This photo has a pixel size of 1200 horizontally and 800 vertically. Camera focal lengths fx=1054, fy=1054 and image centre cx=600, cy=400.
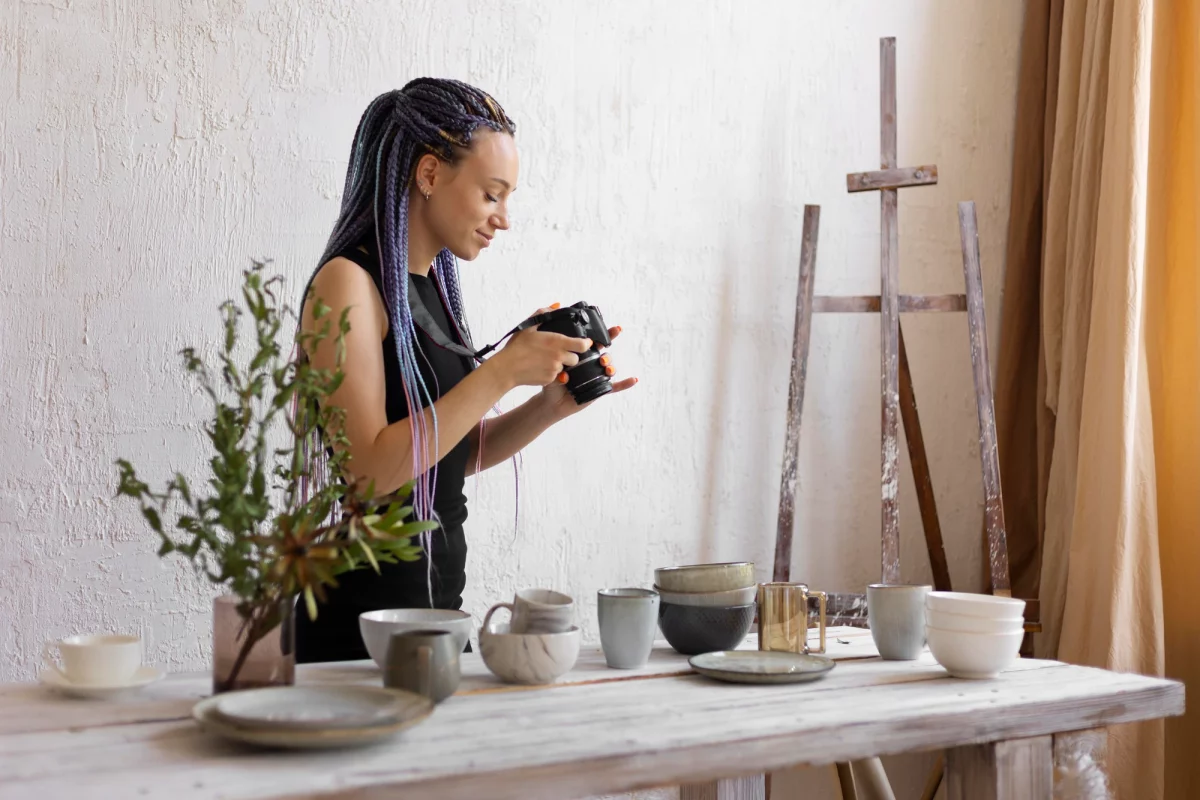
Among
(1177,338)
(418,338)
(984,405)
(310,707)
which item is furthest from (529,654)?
(1177,338)

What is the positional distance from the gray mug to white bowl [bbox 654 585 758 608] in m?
0.43

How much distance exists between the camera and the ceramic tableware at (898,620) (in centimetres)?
147

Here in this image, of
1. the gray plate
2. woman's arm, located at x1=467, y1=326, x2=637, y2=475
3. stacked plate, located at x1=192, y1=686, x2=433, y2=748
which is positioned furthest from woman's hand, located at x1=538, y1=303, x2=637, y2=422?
stacked plate, located at x1=192, y1=686, x2=433, y2=748

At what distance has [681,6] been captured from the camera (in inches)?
104

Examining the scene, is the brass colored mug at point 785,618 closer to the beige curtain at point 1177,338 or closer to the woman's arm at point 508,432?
the woman's arm at point 508,432

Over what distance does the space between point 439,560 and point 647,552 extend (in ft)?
3.31

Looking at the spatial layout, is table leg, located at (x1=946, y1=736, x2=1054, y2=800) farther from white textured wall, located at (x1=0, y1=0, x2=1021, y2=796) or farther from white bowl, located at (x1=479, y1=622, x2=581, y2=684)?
white textured wall, located at (x1=0, y1=0, x2=1021, y2=796)

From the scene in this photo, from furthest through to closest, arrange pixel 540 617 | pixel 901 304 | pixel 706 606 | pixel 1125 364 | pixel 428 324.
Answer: pixel 901 304 < pixel 1125 364 < pixel 428 324 < pixel 706 606 < pixel 540 617

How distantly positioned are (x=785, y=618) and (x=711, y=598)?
11cm

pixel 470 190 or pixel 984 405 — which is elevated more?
pixel 470 190

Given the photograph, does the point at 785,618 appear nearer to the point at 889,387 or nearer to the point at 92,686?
the point at 92,686

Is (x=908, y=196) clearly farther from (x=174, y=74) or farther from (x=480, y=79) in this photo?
(x=174, y=74)

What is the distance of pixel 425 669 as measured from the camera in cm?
114

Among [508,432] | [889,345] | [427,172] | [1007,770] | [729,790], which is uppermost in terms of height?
[427,172]
